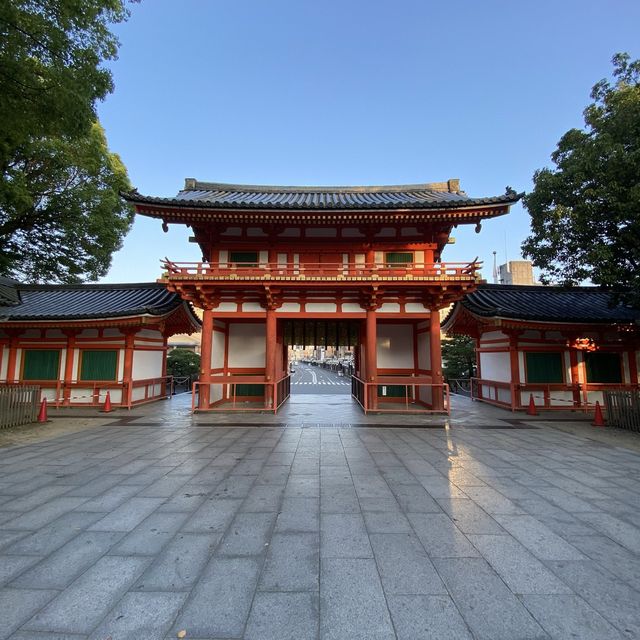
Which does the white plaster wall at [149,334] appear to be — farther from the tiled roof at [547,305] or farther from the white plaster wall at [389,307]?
the tiled roof at [547,305]

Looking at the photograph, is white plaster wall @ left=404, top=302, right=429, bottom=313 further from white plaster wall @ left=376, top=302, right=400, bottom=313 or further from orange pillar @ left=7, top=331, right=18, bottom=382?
orange pillar @ left=7, top=331, right=18, bottom=382

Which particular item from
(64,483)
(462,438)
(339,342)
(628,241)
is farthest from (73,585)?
(628,241)

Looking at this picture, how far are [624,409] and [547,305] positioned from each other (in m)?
6.34

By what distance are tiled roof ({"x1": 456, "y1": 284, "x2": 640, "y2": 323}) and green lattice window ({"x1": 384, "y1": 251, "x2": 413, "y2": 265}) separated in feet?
11.1

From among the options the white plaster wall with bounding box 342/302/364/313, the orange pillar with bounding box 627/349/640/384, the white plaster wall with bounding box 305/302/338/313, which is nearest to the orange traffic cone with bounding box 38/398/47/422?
the white plaster wall with bounding box 305/302/338/313

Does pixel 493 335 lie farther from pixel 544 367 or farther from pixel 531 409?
pixel 531 409

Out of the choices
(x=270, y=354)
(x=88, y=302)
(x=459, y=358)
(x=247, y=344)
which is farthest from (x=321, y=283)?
(x=459, y=358)

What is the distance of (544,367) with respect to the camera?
13.3 meters

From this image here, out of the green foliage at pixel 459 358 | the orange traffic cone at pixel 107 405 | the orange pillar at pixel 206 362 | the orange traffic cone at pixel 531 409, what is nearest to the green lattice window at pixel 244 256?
the orange pillar at pixel 206 362

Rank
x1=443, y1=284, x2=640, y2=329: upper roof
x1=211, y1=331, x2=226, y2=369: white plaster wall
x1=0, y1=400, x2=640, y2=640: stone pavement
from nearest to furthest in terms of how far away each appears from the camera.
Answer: x1=0, y1=400, x2=640, y2=640: stone pavement → x1=443, y1=284, x2=640, y2=329: upper roof → x1=211, y1=331, x2=226, y2=369: white plaster wall

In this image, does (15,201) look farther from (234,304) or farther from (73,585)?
(73,585)

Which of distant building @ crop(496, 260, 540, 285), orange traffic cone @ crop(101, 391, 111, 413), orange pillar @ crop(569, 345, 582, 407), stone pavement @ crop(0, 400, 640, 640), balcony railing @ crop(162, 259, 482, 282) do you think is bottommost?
stone pavement @ crop(0, 400, 640, 640)

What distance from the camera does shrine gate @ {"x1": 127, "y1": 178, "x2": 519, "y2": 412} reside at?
11633mm

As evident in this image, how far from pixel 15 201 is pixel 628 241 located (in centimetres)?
2345
